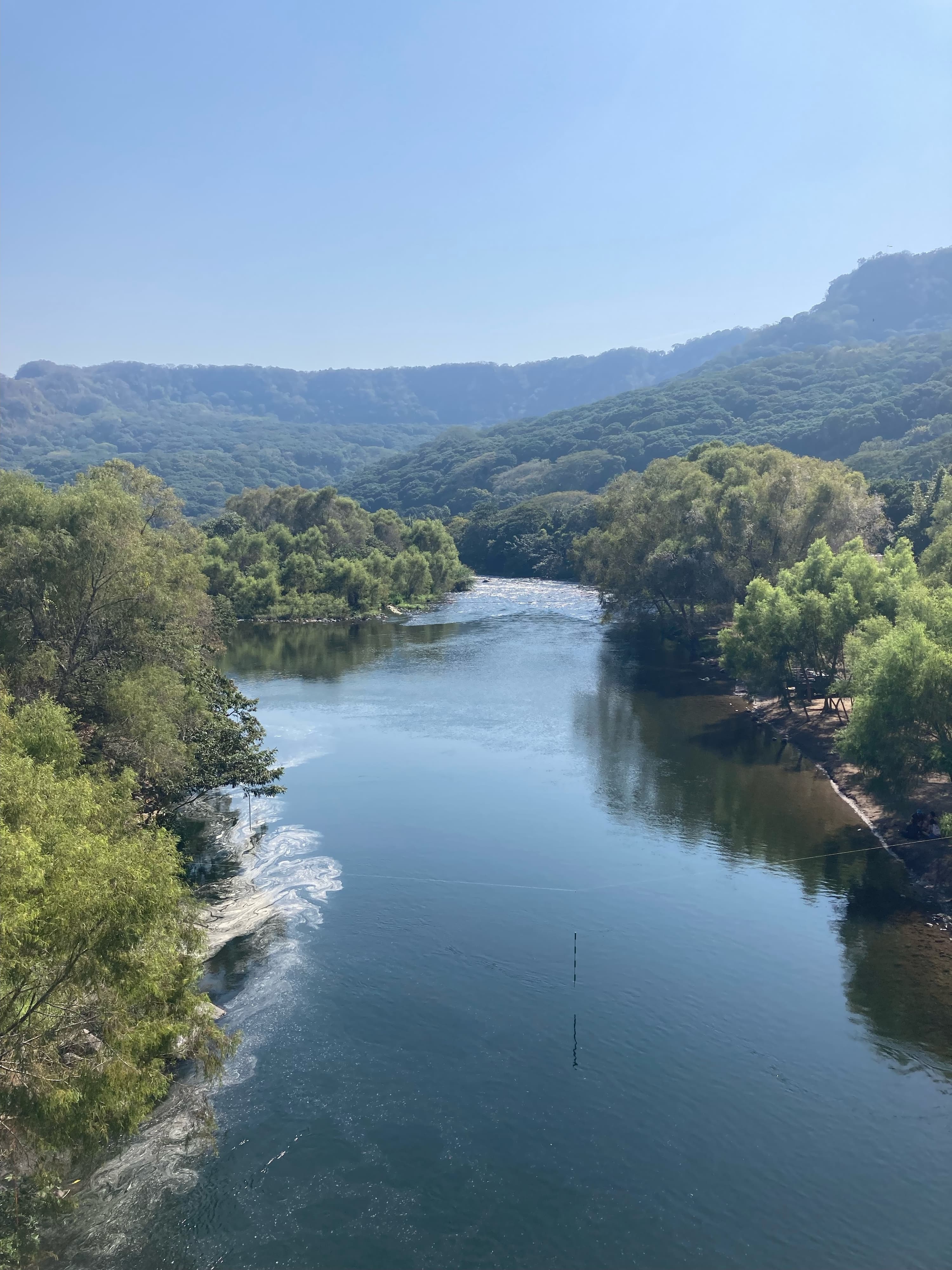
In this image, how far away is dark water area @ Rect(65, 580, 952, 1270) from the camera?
21.0 m

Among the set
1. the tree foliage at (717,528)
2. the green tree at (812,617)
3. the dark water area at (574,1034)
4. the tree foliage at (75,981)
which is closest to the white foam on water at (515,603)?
the tree foliage at (717,528)

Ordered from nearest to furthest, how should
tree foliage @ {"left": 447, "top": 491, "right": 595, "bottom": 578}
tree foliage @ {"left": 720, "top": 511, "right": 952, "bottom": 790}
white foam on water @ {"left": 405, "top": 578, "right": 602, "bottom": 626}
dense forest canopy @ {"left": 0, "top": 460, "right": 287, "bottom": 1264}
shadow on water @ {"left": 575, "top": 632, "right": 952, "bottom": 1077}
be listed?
dense forest canopy @ {"left": 0, "top": 460, "right": 287, "bottom": 1264}
shadow on water @ {"left": 575, "top": 632, "right": 952, "bottom": 1077}
tree foliage @ {"left": 720, "top": 511, "right": 952, "bottom": 790}
white foam on water @ {"left": 405, "top": 578, "right": 602, "bottom": 626}
tree foliage @ {"left": 447, "top": 491, "right": 595, "bottom": 578}

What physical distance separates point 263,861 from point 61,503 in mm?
19396

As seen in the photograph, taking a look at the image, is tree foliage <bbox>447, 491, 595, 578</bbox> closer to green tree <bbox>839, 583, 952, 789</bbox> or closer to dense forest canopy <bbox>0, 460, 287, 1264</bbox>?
green tree <bbox>839, 583, 952, 789</bbox>

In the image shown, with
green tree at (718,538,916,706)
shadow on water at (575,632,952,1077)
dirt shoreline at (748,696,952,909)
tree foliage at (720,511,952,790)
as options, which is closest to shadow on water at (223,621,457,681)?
shadow on water at (575,632,952,1077)

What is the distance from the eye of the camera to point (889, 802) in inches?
1802

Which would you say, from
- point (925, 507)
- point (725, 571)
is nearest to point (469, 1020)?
point (725, 571)

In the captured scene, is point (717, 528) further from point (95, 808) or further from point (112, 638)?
point (95, 808)

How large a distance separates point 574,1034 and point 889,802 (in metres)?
25.7

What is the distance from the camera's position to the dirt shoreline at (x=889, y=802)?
38.7 metres

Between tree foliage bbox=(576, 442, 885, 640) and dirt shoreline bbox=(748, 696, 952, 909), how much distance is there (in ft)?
90.6

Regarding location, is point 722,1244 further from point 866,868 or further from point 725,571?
point 725,571

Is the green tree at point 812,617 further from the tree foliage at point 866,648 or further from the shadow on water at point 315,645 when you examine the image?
the shadow on water at point 315,645

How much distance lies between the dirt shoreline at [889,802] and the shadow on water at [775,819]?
67 cm
